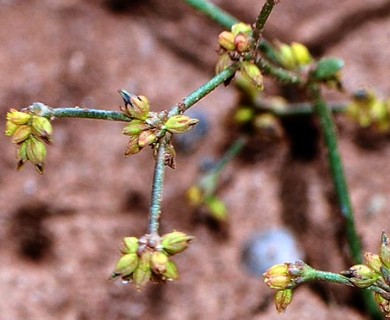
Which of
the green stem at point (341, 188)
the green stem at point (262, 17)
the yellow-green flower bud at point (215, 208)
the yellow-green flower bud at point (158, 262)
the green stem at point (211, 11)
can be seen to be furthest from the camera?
the yellow-green flower bud at point (215, 208)

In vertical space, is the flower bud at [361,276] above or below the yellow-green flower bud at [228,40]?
below

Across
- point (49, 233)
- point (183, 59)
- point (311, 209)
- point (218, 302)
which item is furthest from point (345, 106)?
point (49, 233)

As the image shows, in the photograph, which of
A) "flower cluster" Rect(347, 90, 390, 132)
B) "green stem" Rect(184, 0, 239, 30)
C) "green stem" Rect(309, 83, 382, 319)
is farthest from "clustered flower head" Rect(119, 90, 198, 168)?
"flower cluster" Rect(347, 90, 390, 132)

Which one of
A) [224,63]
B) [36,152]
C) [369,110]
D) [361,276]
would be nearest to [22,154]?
[36,152]

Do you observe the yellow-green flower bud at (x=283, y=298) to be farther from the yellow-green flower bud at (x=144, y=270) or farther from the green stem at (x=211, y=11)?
the green stem at (x=211, y=11)

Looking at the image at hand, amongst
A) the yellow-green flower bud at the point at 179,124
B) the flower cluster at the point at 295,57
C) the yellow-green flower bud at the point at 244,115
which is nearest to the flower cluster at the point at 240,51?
the yellow-green flower bud at the point at 179,124

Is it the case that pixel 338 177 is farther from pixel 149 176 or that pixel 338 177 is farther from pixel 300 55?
pixel 149 176

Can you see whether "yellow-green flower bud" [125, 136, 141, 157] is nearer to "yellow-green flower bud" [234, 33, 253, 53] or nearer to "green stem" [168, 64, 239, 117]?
"green stem" [168, 64, 239, 117]
